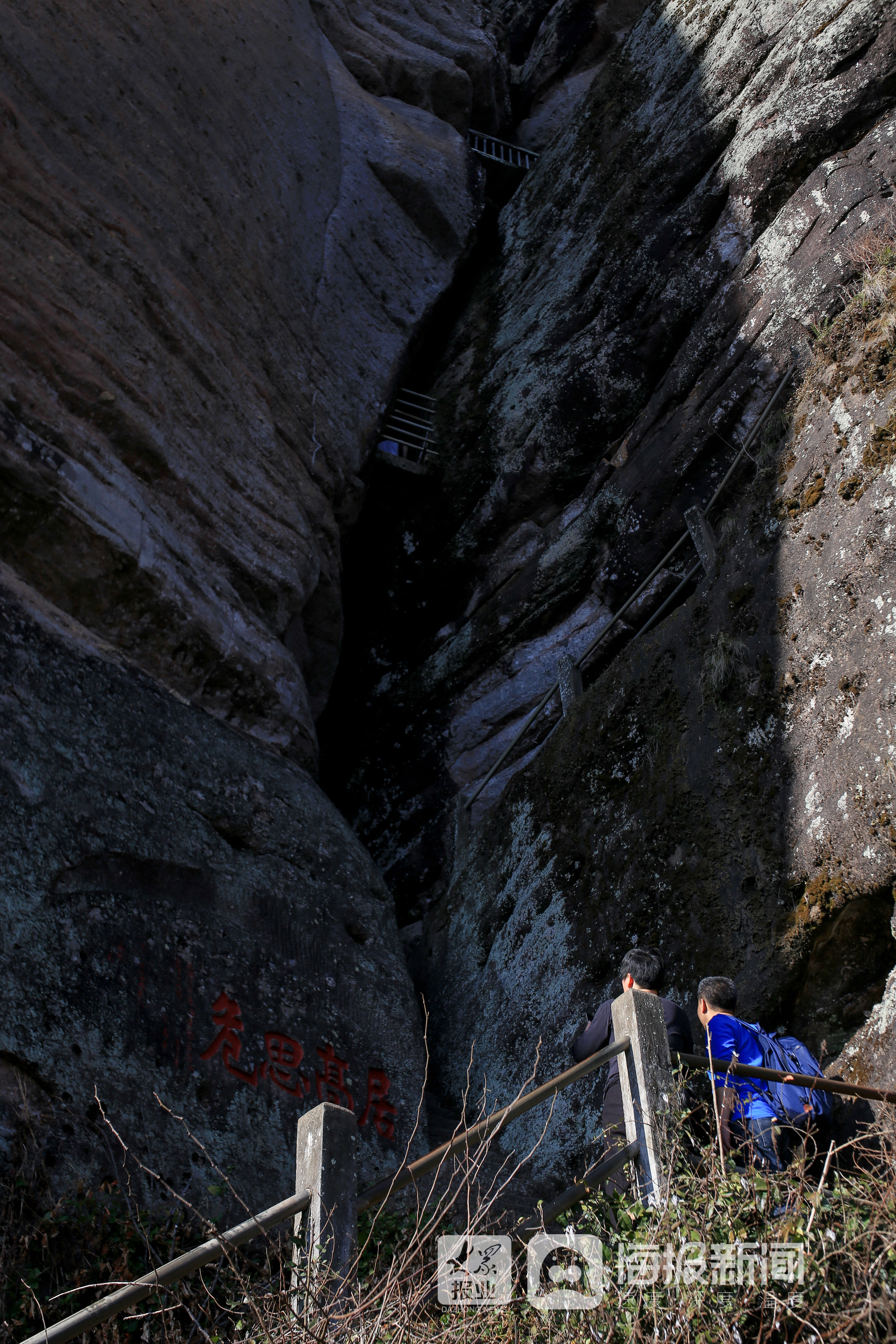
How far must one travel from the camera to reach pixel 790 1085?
11.3ft

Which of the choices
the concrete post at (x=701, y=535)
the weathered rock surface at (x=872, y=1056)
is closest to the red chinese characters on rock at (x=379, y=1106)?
the weathered rock surface at (x=872, y=1056)

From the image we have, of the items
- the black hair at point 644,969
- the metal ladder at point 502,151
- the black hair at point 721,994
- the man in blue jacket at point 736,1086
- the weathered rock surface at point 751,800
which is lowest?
the man in blue jacket at point 736,1086

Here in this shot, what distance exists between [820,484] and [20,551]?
16.6ft

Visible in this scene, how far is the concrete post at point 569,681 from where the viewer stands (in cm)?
805

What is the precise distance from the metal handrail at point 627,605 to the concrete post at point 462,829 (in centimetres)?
4

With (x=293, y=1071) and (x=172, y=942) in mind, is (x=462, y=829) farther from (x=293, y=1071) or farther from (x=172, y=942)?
(x=172, y=942)

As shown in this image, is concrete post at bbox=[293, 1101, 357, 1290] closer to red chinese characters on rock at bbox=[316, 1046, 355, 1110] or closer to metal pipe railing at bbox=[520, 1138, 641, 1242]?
metal pipe railing at bbox=[520, 1138, 641, 1242]

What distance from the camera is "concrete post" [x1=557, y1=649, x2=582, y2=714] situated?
8047 millimetres

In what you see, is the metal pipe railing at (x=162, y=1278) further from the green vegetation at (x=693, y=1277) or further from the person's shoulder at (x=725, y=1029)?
the person's shoulder at (x=725, y=1029)

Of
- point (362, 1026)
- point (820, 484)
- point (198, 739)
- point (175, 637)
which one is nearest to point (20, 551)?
point (175, 637)

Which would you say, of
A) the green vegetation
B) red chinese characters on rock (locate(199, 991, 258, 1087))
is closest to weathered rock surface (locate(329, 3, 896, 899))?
red chinese characters on rock (locate(199, 991, 258, 1087))

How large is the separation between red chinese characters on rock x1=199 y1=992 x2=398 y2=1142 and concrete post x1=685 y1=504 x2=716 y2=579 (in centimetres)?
397

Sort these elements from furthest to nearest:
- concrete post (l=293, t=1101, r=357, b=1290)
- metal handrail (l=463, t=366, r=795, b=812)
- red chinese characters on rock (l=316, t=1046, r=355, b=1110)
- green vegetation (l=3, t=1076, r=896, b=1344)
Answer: metal handrail (l=463, t=366, r=795, b=812)
red chinese characters on rock (l=316, t=1046, r=355, b=1110)
concrete post (l=293, t=1101, r=357, b=1290)
green vegetation (l=3, t=1076, r=896, b=1344)

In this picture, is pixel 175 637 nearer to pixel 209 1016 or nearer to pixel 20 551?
pixel 20 551
